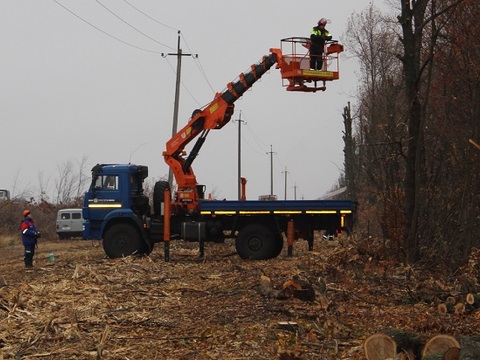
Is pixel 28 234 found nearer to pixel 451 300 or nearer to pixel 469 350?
pixel 451 300

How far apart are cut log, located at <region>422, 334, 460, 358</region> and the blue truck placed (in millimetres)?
13157

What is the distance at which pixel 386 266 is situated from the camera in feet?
51.4

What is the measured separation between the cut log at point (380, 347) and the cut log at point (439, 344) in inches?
13.2

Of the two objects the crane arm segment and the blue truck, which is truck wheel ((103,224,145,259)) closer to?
the blue truck

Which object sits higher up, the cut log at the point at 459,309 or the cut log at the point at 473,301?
the cut log at the point at 473,301

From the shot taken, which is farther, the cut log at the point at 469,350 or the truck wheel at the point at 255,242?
the truck wheel at the point at 255,242

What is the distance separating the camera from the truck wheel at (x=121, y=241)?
71.1 feet

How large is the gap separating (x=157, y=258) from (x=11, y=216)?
28917mm

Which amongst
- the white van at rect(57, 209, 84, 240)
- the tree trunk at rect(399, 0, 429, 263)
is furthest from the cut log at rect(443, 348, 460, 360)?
the white van at rect(57, 209, 84, 240)

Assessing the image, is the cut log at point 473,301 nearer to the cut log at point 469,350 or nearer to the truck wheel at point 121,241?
the cut log at point 469,350

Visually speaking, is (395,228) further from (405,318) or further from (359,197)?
(359,197)

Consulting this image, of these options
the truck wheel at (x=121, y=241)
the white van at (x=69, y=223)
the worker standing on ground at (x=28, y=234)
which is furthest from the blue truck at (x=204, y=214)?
the white van at (x=69, y=223)

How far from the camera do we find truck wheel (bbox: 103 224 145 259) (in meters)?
21.7

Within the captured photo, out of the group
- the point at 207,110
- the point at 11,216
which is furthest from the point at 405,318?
the point at 11,216
